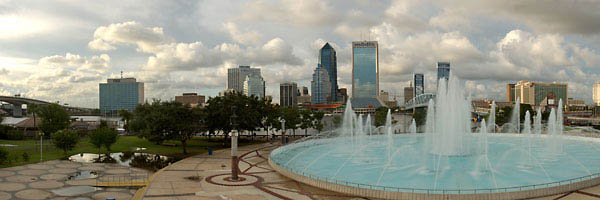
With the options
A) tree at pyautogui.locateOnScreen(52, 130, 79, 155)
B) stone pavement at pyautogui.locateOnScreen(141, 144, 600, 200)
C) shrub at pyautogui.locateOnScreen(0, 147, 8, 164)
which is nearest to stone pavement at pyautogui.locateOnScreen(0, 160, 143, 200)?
shrub at pyautogui.locateOnScreen(0, 147, 8, 164)

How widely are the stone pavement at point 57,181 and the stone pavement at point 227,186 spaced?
2790 millimetres

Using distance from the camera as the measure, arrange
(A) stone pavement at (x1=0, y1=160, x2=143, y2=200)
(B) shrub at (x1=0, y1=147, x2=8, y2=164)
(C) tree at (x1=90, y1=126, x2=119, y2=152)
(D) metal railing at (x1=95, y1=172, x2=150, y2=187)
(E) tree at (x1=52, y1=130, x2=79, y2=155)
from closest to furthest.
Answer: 1. (A) stone pavement at (x1=0, y1=160, x2=143, y2=200)
2. (D) metal railing at (x1=95, y1=172, x2=150, y2=187)
3. (B) shrub at (x1=0, y1=147, x2=8, y2=164)
4. (E) tree at (x1=52, y1=130, x2=79, y2=155)
5. (C) tree at (x1=90, y1=126, x2=119, y2=152)

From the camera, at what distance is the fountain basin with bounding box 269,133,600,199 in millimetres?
21531

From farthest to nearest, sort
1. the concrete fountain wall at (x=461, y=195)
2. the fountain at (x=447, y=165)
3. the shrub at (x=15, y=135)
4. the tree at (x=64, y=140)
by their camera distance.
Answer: the shrub at (x=15, y=135) → the tree at (x=64, y=140) → the fountain at (x=447, y=165) → the concrete fountain wall at (x=461, y=195)

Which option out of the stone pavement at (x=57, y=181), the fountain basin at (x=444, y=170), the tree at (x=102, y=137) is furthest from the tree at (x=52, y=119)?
the fountain basin at (x=444, y=170)

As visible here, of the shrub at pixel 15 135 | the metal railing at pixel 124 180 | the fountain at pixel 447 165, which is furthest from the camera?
the shrub at pixel 15 135

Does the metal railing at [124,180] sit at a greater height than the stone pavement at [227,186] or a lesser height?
lesser

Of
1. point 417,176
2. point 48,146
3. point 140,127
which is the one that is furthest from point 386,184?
point 48,146

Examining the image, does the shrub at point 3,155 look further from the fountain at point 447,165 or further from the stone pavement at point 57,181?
the fountain at point 447,165

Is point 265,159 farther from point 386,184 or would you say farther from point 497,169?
point 497,169

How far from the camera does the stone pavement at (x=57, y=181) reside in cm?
2438

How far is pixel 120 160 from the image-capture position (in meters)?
39.9

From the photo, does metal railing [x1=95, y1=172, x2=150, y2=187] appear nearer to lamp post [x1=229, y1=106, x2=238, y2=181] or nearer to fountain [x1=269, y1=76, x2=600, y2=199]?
lamp post [x1=229, y1=106, x2=238, y2=181]

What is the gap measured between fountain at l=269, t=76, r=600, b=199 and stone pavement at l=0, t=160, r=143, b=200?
497 inches
